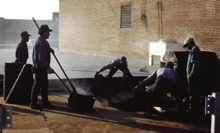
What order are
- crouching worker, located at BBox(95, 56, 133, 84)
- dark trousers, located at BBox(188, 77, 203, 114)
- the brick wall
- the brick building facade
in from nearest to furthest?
dark trousers, located at BBox(188, 77, 203, 114) < crouching worker, located at BBox(95, 56, 133, 84) < the brick wall < the brick building facade

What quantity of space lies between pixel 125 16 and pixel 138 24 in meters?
2.16

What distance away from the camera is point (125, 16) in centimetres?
2380

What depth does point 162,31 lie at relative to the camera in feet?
64.2

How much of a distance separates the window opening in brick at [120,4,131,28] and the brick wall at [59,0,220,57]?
0.31 meters

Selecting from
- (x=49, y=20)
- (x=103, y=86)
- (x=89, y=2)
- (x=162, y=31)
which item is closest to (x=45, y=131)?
(x=103, y=86)

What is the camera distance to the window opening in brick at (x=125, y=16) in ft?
76.5

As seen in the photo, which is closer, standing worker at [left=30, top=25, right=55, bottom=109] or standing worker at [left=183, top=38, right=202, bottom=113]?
standing worker at [left=183, top=38, right=202, bottom=113]

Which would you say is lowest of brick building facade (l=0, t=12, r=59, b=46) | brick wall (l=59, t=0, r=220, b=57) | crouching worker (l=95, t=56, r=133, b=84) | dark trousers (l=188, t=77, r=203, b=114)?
dark trousers (l=188, t=77, r=203, b=114)

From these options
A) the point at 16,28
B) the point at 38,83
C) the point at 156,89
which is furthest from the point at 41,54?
the point at 16,28

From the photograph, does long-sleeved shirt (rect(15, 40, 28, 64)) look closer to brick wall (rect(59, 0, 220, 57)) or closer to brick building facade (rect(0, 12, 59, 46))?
brick wall (rect(59, 0, 220, 57))

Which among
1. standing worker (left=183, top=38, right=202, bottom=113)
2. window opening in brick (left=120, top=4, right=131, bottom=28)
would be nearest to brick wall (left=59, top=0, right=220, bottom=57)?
window opening in brick (left=120, top=4, right=131, bottom=28)

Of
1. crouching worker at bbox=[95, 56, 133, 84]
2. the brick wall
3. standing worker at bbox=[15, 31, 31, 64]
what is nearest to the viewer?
standing worker at bbox=[15, 31, 31, 64]

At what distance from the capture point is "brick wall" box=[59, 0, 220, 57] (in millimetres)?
16453

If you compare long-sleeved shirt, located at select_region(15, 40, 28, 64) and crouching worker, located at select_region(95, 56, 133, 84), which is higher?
long-sleeved shirt, located at select_region(15, 40, 28, 64)
